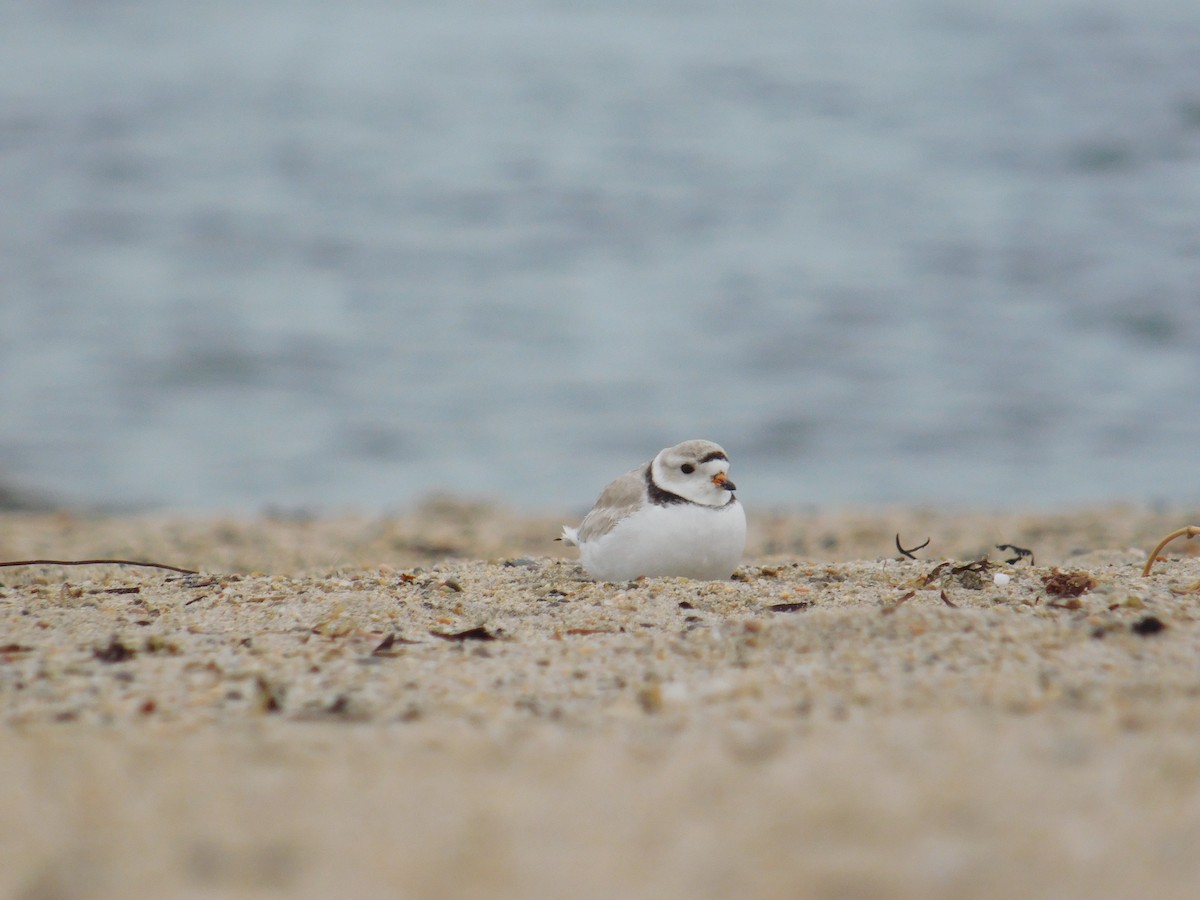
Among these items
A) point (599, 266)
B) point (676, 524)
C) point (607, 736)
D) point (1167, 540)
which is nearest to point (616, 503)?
point (676, 524)

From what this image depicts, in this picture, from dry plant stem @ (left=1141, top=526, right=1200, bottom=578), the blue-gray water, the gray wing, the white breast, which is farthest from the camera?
the blue-gray water

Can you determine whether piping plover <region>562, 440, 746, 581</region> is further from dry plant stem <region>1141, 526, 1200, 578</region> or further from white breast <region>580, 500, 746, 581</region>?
dry plant stem <region>1141, 526, 1200, 578</region>

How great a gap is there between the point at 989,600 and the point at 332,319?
1236 centimetres

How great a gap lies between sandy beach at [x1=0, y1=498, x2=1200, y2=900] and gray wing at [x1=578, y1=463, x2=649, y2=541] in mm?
244

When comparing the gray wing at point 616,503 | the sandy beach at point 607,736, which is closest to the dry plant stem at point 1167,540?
the sandy beach at point 607,736

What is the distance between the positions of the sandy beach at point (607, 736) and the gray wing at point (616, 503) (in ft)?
0.80

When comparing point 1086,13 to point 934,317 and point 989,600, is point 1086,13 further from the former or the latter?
point 989,600

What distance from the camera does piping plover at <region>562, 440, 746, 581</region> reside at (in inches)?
168

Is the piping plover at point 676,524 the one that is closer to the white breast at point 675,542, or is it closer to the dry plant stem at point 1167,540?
the white breast at point 675,542

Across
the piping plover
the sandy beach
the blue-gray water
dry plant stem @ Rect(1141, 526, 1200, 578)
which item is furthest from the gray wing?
the blue-gray water

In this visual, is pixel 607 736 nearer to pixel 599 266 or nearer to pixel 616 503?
pixel 616 503

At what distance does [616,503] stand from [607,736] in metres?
2.09

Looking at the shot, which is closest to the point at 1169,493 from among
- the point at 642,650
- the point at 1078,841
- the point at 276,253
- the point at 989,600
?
the point at 989,600

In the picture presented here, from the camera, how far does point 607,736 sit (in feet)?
7.98
